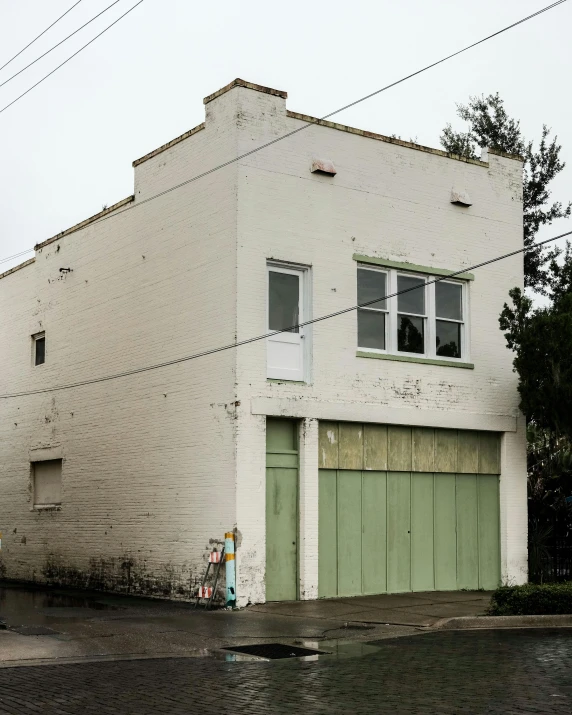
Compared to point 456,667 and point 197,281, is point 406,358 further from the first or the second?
point 456,667

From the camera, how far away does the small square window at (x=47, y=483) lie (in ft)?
77.7

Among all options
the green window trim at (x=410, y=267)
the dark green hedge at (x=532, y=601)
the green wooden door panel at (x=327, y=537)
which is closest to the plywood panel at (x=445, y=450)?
the green wooden door panel at (x=327, y=537)

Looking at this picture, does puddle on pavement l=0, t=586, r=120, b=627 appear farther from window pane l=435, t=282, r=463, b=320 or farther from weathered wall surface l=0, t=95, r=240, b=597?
window pane l=435, t=282, r=463, b=320

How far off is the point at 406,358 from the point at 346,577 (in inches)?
169

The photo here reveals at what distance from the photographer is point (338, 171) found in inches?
763

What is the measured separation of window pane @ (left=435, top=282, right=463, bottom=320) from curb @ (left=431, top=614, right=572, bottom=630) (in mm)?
7100

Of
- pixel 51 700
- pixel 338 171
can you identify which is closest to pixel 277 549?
pixel 338 171

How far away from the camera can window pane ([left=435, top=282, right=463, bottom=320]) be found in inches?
811

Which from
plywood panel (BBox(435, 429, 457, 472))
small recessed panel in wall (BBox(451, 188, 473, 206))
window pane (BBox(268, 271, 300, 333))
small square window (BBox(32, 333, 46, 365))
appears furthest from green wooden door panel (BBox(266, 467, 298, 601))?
small square window (BBox(32, 333, 46, 365))

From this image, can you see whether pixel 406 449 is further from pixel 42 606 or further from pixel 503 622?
pixel 42 606

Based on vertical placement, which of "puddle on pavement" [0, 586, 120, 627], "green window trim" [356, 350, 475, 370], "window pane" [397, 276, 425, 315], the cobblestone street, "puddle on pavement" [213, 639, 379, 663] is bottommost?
"puddle on pavement" [0, 586, 120, 627]

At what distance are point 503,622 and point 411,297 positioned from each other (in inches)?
285

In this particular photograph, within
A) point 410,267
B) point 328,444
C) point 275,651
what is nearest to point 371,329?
point 410,267

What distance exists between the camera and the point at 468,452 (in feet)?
68.2
